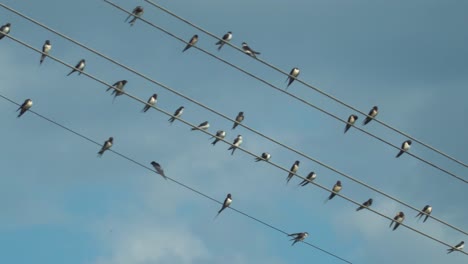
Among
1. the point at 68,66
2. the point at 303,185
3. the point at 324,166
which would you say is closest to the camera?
the point at 68,66

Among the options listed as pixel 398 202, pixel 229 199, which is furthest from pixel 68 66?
pixel 229 199

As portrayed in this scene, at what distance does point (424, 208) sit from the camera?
1497 inches

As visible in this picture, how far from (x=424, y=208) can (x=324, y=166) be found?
14.3 metres

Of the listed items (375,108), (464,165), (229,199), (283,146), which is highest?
(375,108)

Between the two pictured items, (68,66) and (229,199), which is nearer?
(68,66)

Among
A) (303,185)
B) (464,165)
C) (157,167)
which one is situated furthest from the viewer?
(157,167)

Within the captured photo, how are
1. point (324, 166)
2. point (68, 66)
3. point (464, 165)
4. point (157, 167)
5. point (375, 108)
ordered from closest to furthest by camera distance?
point (68, 66) → point (324, 166) → point (464, 165) → point (157, 167) → point (375, 108)

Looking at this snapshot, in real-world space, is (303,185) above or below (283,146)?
above

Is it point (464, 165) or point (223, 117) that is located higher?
point (464, 165)

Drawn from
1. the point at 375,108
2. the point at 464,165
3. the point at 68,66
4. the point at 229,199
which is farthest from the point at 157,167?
the point at 68,66

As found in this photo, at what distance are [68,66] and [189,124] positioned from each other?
2.30 meters

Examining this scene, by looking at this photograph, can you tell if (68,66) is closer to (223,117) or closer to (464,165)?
(223,117)

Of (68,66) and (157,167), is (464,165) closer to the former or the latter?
(68,66)

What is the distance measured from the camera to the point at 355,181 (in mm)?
24469
